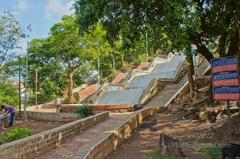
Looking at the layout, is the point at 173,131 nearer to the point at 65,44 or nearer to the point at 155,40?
the point at 155,40

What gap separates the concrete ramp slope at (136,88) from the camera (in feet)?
99.6

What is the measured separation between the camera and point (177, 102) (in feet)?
81.6

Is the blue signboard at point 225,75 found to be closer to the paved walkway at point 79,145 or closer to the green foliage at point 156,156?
the green foliage at point 156,156

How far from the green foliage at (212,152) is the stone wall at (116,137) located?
2.82 m

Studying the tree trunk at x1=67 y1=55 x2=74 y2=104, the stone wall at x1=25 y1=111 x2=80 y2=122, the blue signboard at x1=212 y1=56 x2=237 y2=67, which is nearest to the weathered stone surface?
the blue signboard at x1=212 y1=56 x2=237 y2=67

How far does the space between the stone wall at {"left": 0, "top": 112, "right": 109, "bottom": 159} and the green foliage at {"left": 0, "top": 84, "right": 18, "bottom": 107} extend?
526 inches

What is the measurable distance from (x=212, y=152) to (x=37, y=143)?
4767 mm

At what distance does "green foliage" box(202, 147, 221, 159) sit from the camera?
11.3 meters

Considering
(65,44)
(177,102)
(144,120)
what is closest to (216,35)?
(144,120)

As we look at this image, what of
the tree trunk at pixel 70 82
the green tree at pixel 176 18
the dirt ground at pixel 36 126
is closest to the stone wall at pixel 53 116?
the dirt ground at pixel 36 126

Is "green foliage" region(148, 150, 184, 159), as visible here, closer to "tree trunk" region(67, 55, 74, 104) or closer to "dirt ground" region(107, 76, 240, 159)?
"dirt ground" region(107, 76, 240, 159)

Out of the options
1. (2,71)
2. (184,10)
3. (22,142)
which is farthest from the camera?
(2,71)

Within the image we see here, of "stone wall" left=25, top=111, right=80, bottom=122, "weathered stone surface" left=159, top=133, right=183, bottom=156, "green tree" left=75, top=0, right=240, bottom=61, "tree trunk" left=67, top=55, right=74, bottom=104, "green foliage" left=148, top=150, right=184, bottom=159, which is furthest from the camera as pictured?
"tree trunk" left=67, top=55, right=74, bottom=104

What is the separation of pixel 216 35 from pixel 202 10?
180 cm
